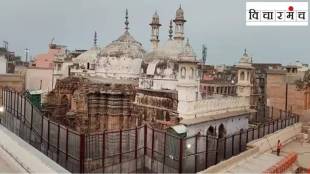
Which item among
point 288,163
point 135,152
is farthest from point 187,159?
point 288,163

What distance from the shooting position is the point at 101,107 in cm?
2069

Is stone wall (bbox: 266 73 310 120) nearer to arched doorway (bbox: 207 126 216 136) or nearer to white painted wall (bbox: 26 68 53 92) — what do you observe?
arched doorway (bbox: 207 126 216 136)

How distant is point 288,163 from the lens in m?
14.0

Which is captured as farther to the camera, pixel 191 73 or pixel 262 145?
pixel 191 73

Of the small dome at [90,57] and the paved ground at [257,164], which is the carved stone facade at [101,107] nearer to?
the small dome at [90,57]

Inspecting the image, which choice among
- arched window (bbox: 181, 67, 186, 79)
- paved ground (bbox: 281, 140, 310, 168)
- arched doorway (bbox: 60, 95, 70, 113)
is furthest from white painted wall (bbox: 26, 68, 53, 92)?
paved ground (bbox: 281, 140, 310, 168)

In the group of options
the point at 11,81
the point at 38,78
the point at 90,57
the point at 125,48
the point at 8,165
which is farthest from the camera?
the point at 38,78

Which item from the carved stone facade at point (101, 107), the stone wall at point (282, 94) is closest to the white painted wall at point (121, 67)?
the carved stone facade at point (101, 107)

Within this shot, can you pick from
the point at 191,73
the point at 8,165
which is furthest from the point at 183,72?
the point at 8,165

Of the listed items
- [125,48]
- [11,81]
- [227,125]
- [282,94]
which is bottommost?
[227,125]

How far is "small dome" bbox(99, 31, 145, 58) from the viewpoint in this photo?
74.9ft

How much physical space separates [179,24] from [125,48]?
3.50m

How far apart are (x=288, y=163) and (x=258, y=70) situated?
29956 millimetres

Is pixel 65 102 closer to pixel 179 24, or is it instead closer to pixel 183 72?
pixel 179 24
